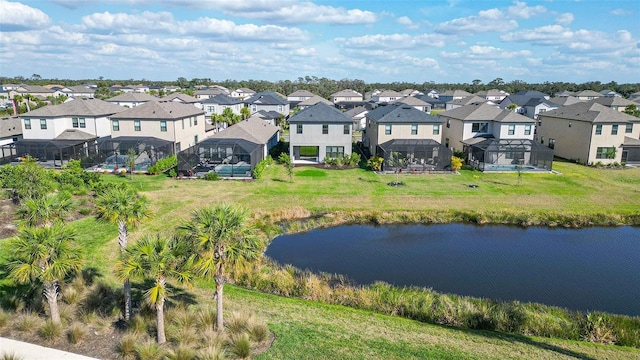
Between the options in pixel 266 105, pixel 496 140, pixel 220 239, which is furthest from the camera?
pixel 266 105

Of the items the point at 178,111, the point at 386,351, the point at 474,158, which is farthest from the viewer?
the point at 178,111

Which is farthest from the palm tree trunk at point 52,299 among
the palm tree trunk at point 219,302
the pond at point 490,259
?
the pond at point 490,259

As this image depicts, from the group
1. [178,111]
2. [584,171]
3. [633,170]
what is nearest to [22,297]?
[178,111]

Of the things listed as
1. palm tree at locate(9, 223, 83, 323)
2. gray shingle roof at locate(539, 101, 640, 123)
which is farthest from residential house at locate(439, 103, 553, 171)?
palm tree at locate(9, 223, 83, 323)

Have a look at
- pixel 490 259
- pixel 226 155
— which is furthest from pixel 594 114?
pixel 226 155

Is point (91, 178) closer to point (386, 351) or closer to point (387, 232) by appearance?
point (387, 232)

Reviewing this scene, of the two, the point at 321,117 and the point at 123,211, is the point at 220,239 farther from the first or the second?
the point at 321,117

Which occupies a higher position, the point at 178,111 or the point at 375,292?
the point at 178,111

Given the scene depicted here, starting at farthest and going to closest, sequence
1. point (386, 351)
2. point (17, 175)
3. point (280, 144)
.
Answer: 1. point (280, 144)
2. point (17, 175)
3. point (386, 351)
